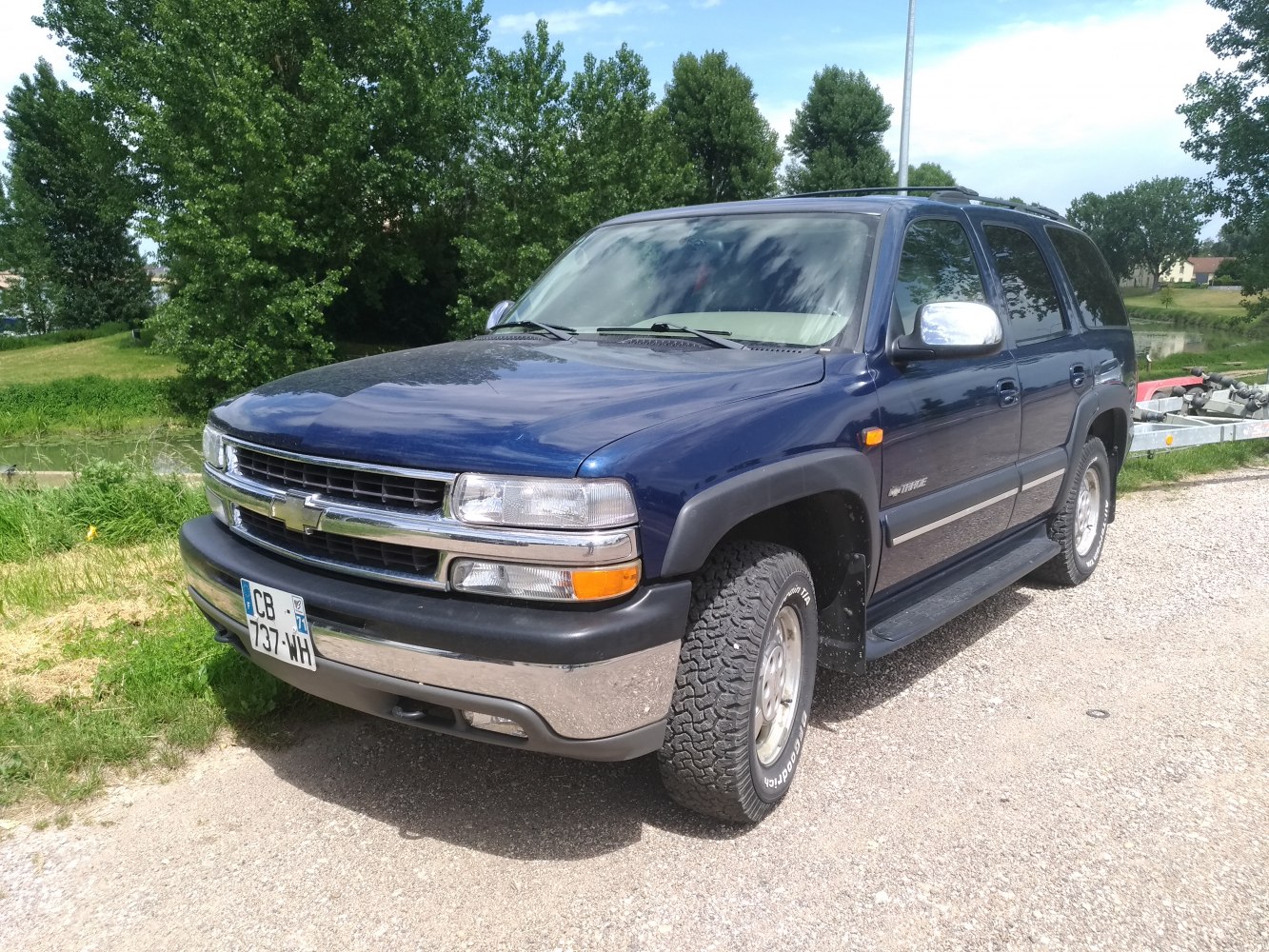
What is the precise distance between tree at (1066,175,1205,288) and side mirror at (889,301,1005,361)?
107m

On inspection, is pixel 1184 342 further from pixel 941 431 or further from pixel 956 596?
pixel 941 431

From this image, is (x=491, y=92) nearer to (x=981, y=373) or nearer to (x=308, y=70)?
(x=308, y=70)

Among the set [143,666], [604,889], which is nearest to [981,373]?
[604,889]

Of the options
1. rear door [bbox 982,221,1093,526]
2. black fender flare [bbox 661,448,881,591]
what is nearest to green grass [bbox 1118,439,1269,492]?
rear door [bbox 982,221,1093,526]

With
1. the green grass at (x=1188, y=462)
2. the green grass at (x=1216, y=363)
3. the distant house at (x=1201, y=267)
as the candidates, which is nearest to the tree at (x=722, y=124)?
the green grass at (x=1216, y=363)

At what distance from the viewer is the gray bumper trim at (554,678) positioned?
238 cm

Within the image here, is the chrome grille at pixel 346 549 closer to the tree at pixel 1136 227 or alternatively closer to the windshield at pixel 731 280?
the windshield at pixel 731 280

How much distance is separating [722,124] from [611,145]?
16.5 m

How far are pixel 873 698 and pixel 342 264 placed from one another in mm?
25507

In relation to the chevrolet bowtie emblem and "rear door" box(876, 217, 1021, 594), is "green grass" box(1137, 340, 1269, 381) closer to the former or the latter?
"rear door" box(876, 217, 1021, 594)

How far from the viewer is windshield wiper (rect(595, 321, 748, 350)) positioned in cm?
341

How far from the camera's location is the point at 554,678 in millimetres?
2357

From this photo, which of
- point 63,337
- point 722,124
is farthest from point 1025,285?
point 63,337

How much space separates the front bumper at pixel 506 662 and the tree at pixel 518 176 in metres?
23.4
